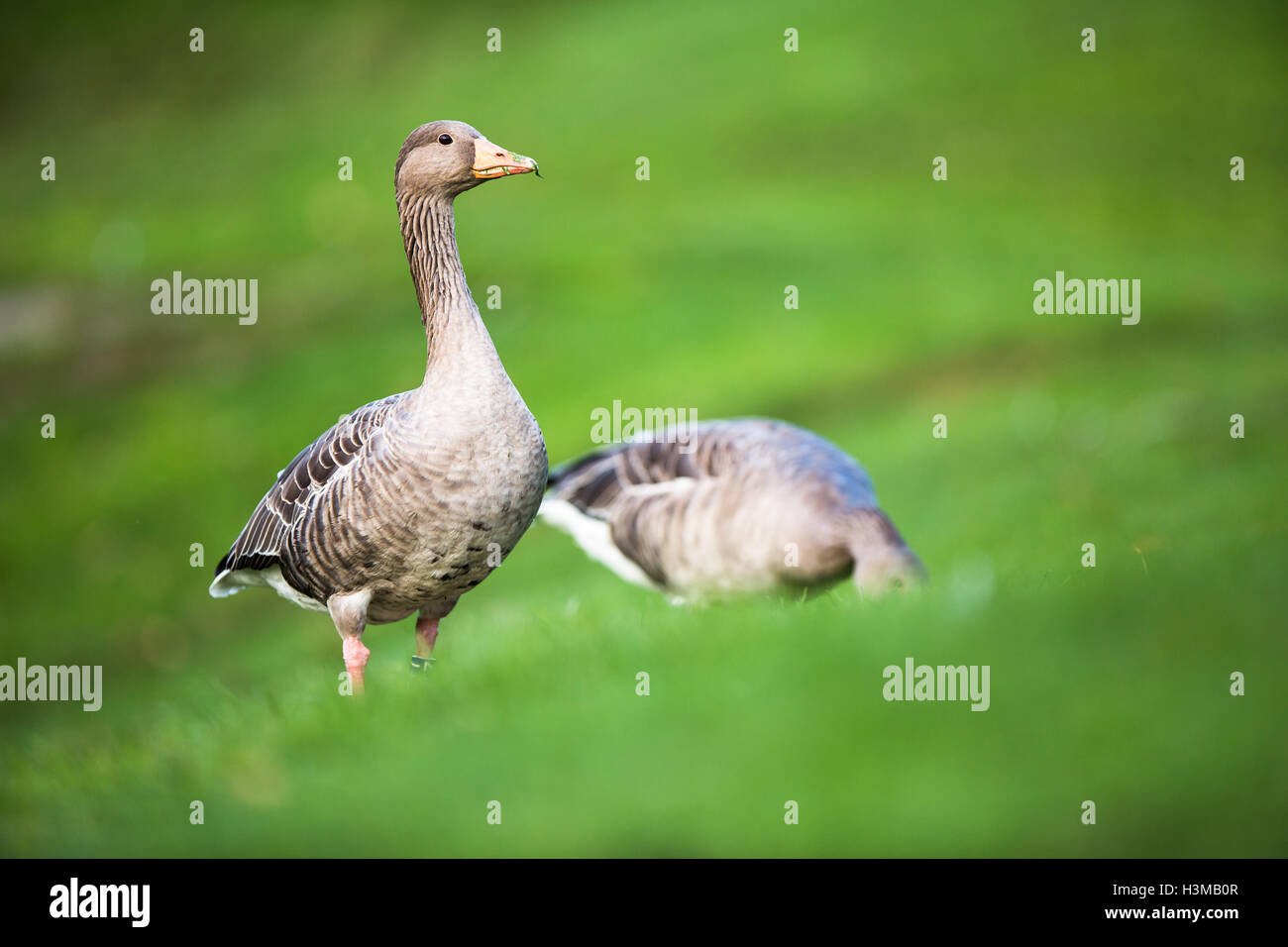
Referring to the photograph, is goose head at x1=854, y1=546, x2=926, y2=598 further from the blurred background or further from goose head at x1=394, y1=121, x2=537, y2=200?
goose head at x1=394, y1=121, x2=537, y2=200

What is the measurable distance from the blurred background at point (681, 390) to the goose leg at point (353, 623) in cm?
23

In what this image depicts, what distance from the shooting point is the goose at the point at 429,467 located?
306 inches

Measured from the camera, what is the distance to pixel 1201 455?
677 inches

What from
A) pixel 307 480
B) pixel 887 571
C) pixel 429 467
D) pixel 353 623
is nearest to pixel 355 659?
pixel 353 623

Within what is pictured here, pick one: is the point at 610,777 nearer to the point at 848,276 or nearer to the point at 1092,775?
the point at 1092,775

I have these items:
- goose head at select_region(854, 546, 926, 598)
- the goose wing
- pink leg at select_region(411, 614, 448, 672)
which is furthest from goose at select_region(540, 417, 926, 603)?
the goose wing

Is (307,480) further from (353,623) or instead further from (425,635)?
(425,635)

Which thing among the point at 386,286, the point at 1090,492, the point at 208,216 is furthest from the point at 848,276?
the point at 208,216

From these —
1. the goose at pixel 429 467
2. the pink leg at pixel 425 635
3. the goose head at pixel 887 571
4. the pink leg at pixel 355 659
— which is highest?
the goose at pixel 429 467

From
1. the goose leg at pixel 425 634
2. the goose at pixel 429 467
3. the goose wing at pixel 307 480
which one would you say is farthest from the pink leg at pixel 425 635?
the goose wing at pixel 307 480

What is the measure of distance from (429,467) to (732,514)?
12.5 feet

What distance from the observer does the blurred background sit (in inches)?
235

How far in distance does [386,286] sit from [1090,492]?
21.1 metres

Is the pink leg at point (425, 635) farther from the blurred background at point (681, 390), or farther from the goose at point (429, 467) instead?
the goose at point (429, 467)
